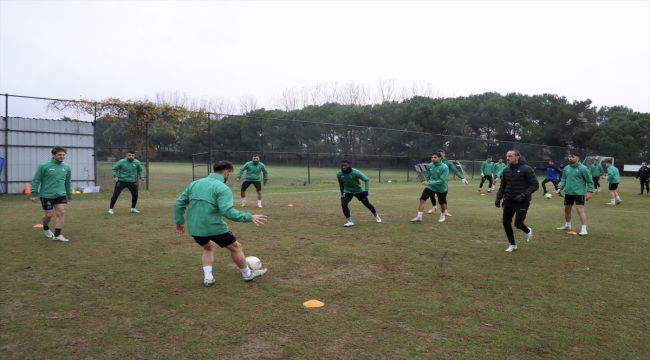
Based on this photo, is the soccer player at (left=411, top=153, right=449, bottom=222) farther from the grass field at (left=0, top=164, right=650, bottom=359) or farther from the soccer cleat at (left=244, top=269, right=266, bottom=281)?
the soccer cleat at (left=244, top=269, right=266, bottom=281)

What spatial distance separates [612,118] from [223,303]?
70177 millimetres

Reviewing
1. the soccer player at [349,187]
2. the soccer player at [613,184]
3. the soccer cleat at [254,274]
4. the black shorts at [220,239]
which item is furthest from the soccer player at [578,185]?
the soccer player at [613,184]

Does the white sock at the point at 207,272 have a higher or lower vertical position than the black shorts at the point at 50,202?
lower

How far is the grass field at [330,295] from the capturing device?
440cm

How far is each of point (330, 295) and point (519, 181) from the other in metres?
4.51

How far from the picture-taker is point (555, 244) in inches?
375

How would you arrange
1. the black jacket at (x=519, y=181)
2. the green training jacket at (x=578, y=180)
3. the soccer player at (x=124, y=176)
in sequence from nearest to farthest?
the black jacket at (x=519, y=181) → the green training jacket at (x=578, y=180) → the soccer player at (x=124, y=176)

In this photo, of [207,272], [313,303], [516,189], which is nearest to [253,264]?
[207,272]

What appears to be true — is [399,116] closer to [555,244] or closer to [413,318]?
[555,244]

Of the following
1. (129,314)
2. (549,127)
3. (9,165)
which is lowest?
(129,314)

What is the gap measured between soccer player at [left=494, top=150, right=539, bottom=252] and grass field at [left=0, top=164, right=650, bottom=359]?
584mm

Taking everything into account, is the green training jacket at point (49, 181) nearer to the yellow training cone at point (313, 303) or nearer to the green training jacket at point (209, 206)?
the green training jacket at point (209, 206)

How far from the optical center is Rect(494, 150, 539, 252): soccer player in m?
8.52

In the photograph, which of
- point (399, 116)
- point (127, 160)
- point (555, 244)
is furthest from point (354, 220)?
point (399, 116)
